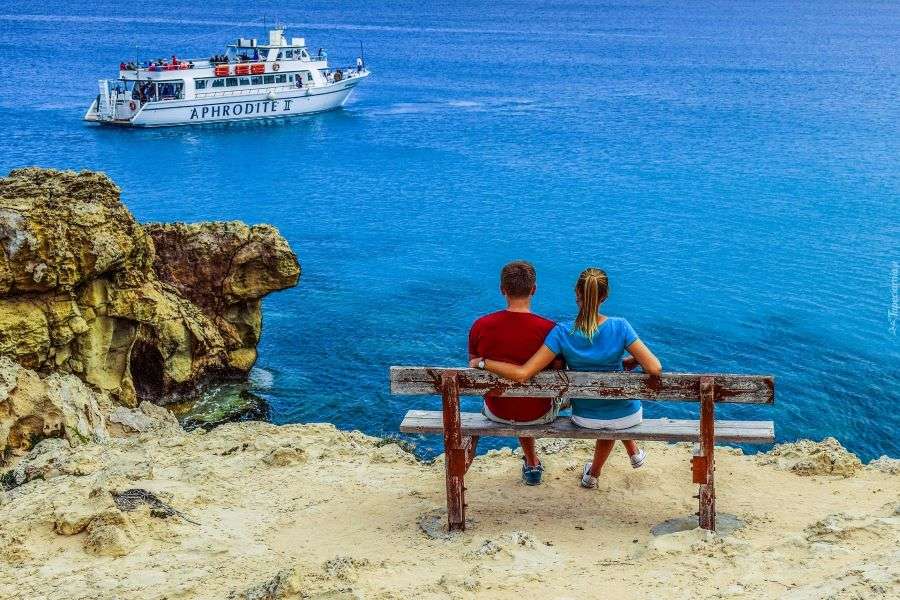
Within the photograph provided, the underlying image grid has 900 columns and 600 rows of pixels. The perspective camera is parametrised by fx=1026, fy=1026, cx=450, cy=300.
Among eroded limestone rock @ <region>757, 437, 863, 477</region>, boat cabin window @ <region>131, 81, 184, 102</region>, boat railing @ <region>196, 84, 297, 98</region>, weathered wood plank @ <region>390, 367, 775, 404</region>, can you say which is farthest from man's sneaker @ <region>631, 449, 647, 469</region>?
boat railing @ <region>196, 84, 297, 98</region>

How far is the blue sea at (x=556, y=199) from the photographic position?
22.0 meters

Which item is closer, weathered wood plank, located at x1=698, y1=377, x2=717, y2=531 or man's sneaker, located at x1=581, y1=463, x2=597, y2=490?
weathered wood plank, located at x1=698, y1=377, x2=717, y2=531

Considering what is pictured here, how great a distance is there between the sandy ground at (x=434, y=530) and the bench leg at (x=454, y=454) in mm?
193

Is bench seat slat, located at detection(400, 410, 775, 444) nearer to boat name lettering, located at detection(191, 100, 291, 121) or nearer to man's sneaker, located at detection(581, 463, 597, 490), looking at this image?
man's sneaker, located at detection(581, 463, 597, 490)

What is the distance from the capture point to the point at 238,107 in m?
60.0

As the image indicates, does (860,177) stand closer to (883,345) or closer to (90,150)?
(883,345)

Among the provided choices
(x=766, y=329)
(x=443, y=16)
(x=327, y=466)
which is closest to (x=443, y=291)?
(x=766, y=329)

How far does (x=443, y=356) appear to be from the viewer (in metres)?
22.3

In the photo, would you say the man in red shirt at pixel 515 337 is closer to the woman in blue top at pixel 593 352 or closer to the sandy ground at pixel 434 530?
the woman in blue top at pixel 593 352

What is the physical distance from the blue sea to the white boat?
1292 millimetres

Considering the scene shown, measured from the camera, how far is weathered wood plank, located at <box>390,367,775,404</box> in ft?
22.7

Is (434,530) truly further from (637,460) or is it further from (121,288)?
(121,288)

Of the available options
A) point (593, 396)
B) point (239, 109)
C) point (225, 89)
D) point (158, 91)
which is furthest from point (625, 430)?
→ point (239, 109)

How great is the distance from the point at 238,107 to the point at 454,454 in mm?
55367
